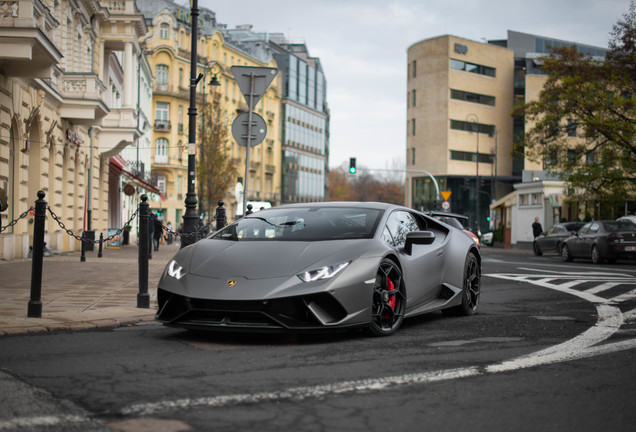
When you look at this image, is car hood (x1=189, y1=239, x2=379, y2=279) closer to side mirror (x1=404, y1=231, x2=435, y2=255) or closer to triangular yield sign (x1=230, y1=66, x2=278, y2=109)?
side mirror (x1=404, y1=231, x2=435, y2=255)

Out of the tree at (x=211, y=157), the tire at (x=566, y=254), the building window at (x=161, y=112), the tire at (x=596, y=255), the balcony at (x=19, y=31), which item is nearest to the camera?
the balcony at (x=19, y=31)

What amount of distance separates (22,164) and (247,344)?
56.2 ft

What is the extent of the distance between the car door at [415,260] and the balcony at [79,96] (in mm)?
20469

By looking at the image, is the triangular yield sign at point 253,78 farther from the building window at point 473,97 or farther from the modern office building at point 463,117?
the building window at point 473,97

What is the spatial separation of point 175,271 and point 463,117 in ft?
267

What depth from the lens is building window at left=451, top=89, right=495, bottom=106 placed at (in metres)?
85.6

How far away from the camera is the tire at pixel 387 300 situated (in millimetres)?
6992

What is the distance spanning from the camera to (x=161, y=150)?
273 ft

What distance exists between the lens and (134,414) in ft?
13.6

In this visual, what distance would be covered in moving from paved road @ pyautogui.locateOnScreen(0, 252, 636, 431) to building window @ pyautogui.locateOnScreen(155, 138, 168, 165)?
7599 cm

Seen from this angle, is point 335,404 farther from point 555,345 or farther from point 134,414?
point 555,345

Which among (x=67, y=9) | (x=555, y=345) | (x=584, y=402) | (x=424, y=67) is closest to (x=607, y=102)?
(x=67, y=9)

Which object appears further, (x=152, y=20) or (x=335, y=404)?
(x=152, y=20)

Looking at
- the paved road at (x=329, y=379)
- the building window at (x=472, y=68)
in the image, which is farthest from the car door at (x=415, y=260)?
the building window at (x=472, y=68)
